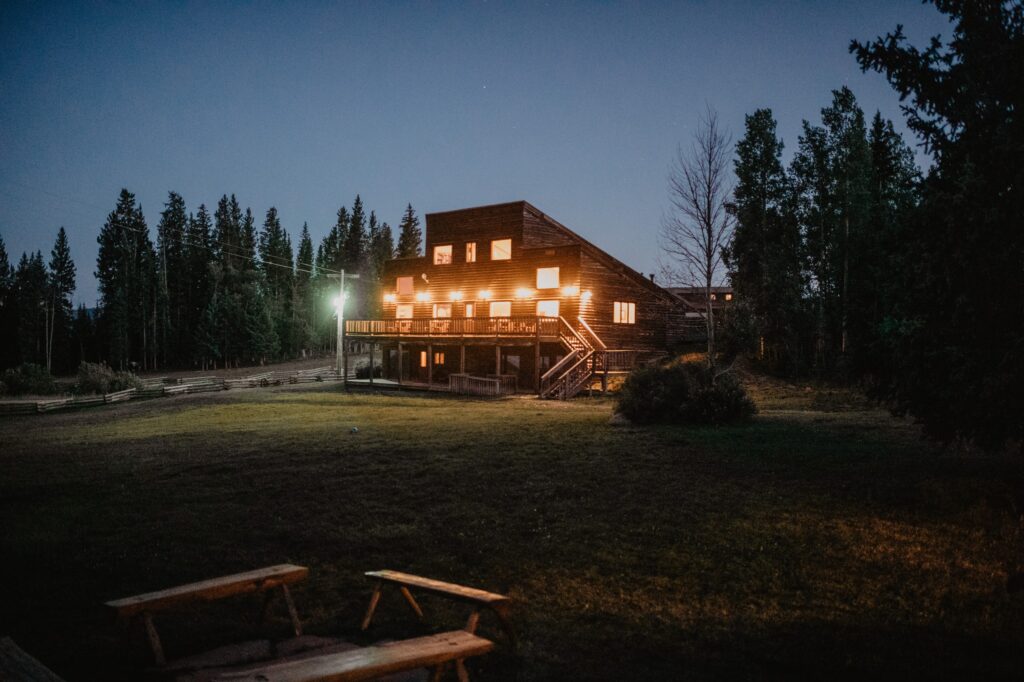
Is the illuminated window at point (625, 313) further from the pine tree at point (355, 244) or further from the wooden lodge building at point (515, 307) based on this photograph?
the pine tree at point (355, 244)

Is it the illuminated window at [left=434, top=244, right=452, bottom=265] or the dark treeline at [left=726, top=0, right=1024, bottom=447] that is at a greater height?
the illuminated window at [left=434, top=244, right=452, bottom=265]

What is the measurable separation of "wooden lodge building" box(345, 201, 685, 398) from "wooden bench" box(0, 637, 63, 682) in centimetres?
2784

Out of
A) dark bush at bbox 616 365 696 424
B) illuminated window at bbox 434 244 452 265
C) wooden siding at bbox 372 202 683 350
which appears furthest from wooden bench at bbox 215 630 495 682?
illuminated window at bbox 434 244 452 265

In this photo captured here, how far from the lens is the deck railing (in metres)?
33.7

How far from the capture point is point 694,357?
124 ft

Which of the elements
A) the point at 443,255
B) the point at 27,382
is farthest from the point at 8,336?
the point at 443,255

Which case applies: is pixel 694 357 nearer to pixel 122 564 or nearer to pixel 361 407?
pixel 361 407

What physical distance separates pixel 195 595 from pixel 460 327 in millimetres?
31026

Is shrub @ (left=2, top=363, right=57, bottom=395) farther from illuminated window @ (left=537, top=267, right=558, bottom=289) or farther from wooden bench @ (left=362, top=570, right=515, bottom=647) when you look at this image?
wooden bench @ (left=362, top=570, right=515, bottom=647)

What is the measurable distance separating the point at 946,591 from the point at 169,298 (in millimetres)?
95038

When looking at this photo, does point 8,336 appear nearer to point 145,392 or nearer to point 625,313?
point 145,392

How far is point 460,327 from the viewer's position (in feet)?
117

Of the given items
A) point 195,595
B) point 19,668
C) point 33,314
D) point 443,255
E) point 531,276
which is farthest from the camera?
point 33,314

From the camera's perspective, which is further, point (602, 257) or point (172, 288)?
point (172, 288)
